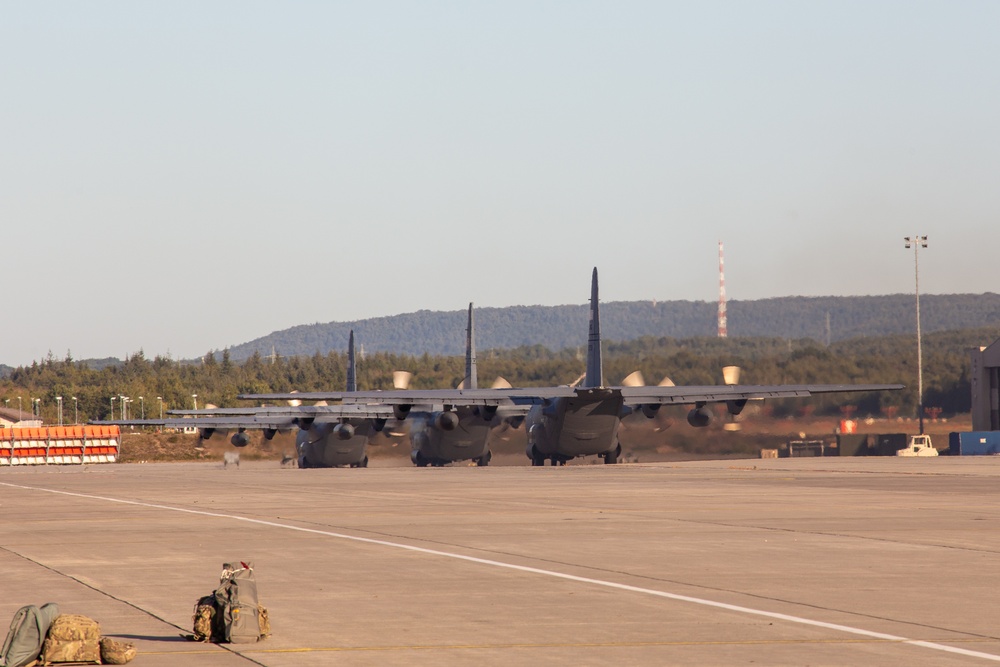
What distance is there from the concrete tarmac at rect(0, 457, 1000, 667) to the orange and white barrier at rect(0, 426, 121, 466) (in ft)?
198

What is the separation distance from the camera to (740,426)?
68812 mm

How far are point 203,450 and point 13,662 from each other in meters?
112

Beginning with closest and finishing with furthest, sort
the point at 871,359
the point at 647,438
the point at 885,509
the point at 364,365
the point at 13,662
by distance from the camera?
1. the point at 13,662
2. the point at 885,509
3. the point at 647,438
4. the point at 871,359
5. the point at 364,365

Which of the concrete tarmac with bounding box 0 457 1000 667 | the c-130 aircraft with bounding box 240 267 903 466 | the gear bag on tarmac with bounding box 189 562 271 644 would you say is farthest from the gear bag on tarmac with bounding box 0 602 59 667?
the c-130 aircraft with bounding box 240 267 903 466

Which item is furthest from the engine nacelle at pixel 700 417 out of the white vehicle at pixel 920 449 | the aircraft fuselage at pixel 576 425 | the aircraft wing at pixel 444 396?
the white vehicle at pixel 920 449

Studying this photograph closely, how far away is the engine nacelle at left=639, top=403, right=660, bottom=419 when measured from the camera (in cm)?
6028

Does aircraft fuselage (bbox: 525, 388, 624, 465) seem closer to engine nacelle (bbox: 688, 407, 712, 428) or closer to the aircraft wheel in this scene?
the aircraft wheel

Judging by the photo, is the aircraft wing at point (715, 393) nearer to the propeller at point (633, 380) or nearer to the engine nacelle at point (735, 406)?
the engine nacelle at point (735, 406)

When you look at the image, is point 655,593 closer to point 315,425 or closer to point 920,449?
point 315,425

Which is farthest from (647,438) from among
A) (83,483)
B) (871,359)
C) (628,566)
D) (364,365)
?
(364,365)

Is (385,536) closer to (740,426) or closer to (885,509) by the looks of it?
(885,509)

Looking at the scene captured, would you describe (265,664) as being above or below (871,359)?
below

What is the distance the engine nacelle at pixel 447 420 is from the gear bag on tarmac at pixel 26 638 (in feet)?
171

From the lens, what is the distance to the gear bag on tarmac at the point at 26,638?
1002 centimetres
